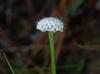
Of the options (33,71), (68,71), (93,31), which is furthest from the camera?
(93,31)

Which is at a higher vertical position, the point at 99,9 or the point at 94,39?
the point at 99,9

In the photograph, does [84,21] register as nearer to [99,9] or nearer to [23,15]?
[99,9]

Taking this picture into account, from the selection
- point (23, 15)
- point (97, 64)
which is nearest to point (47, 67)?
point (97, 64)

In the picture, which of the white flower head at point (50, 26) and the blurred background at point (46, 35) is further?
the blurred background at point (46, 35)

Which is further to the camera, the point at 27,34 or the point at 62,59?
the point at 27,34

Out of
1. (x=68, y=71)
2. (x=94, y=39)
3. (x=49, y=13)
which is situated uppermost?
(x=49, y=13)

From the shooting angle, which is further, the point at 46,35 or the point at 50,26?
the point at 46,35

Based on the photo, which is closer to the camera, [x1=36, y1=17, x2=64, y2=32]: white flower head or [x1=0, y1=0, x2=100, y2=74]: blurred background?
[x1=36, y1=17, x2=64, y2=32]: white flower head

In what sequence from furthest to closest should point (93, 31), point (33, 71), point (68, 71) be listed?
point (93, 31)
point (68, 71)
point (33, 71)
